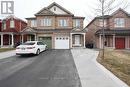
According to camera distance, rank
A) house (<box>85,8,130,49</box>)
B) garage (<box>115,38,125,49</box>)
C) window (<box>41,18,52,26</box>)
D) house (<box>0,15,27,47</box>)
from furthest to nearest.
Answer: house (<box>0,15,27,47</box>), garage (<box>115,38,125,49</box>), house (<box>85,8,130,49</box>), window (<box>41,18,52,26</box>)

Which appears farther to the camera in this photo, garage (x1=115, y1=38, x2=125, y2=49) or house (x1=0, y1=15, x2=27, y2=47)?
house (x1=0, y1=15, x2=27, y2=47)

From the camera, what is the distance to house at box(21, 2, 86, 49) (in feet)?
109

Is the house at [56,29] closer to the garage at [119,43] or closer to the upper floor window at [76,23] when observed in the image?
the upper floor window at [76,23]

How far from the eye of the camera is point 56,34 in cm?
3319

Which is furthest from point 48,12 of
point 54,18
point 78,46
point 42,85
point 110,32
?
point 42,85

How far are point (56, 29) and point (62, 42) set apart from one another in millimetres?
2788

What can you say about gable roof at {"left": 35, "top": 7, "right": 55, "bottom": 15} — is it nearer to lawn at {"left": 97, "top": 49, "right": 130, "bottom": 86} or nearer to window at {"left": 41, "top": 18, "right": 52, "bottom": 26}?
window at {"left": 41, "top": 18, "right": 52, "bottom": 26}

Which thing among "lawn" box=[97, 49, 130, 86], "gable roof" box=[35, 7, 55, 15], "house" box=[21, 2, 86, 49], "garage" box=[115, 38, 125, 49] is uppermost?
"gable roof" box=[35, 7, 55, 15]

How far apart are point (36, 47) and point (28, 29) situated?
13.8 m

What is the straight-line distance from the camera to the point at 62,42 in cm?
3316

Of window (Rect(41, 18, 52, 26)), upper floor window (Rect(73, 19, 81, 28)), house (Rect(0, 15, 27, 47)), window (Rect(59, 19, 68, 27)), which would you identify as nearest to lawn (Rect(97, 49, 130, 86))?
window (Rect(59, 19, 68, 27))

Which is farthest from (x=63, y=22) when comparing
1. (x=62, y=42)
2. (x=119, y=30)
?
(x=119, y=30)

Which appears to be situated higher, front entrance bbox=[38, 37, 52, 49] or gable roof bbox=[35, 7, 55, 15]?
gable roof bbox=[35, 7, 55, 15]

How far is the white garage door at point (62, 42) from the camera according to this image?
33.0m
